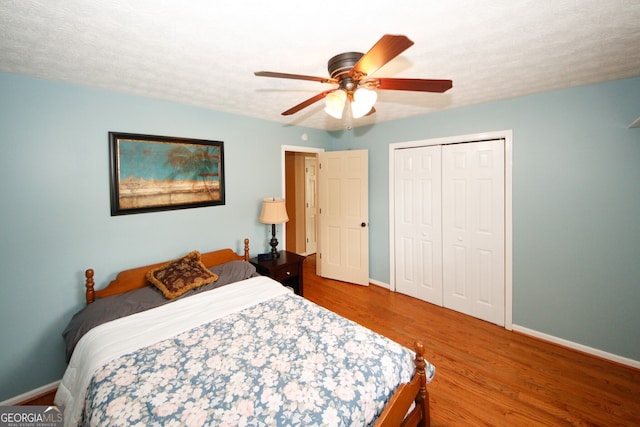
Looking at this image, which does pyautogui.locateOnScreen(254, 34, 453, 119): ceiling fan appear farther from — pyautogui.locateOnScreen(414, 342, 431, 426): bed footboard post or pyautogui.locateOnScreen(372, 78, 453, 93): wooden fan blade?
pyautogui.locateOnScreen(414, 342, 431, 426): bed footboard post

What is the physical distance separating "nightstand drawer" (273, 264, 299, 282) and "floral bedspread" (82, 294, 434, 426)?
1197 mm

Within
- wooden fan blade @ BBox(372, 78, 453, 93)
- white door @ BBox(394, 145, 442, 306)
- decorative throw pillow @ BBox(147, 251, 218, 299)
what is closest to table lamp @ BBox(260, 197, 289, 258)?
decorative throw pillow @ BBox(147, 251, 218, 299)

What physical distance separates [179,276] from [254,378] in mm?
1358

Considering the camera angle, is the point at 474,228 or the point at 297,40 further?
the point at 474,228

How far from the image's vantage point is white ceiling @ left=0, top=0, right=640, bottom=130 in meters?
1.24

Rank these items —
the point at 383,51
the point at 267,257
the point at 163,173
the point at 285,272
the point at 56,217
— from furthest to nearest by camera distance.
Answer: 1. the point at 267,257
2. the point at 285,272
3. the point at 163,173
4. the point at 56,217
5. the point at 383,51

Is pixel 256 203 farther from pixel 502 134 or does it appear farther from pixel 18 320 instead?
pixel 502 134

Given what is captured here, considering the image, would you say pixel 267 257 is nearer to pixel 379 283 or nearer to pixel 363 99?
pixel 379 283

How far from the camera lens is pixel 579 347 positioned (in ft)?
7.97

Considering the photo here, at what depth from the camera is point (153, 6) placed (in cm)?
121

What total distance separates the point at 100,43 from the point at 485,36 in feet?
7.21

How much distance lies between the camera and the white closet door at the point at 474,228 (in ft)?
9.29

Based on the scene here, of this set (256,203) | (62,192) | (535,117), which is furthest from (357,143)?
(62,192)

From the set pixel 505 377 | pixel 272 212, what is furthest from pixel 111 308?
pixel 505 377
